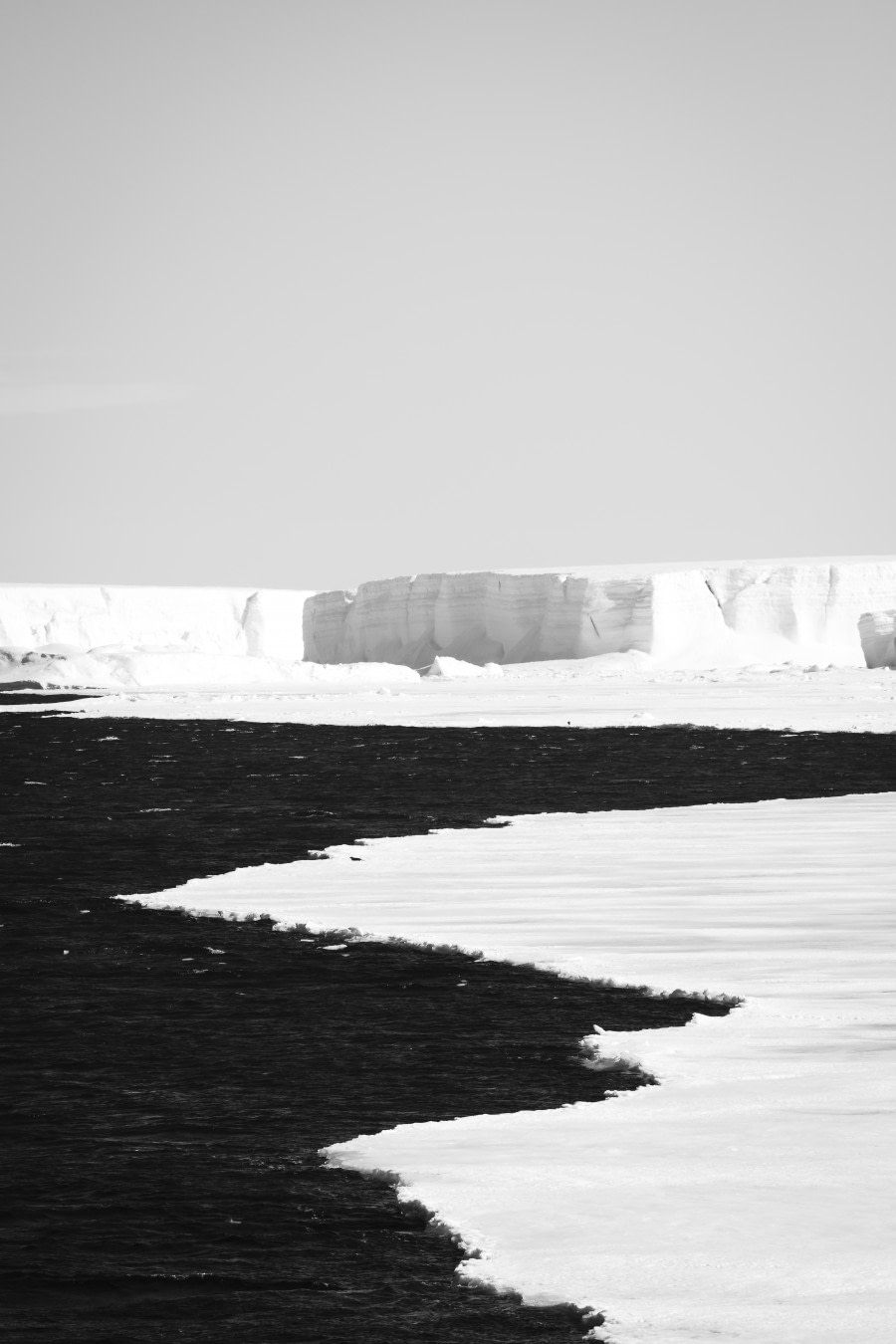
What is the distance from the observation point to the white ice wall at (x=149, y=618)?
3017 inches

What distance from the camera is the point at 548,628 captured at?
59125mm

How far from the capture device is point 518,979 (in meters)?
8.38

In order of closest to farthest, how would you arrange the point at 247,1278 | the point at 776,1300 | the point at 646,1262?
1. the point at 776,1300
2. the point at 646,1262
3. the point at 247,1278

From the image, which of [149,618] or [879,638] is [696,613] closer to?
[879,638]

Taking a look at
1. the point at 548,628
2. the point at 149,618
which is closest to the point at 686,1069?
the point at 548,628

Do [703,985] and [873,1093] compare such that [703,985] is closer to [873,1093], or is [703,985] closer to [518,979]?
[518,979]

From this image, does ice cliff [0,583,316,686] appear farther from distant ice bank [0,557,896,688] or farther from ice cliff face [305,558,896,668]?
ice cliff face [305,558,896,668]

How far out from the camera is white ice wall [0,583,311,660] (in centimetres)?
7662

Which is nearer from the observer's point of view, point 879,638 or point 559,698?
point 559,698

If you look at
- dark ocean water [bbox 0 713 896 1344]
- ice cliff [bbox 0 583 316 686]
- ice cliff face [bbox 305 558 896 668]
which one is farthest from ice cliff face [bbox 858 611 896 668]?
dark ocean water [bbox 0 713 896 1344]

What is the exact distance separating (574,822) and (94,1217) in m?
10.2

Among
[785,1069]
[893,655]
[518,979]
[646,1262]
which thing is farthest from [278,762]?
[893,655]

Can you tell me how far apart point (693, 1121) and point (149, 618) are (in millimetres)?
77982

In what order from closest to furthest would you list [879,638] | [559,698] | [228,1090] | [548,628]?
1. [228,1090]
2. [559,698]
3. [879,638]
4. [548,628]
